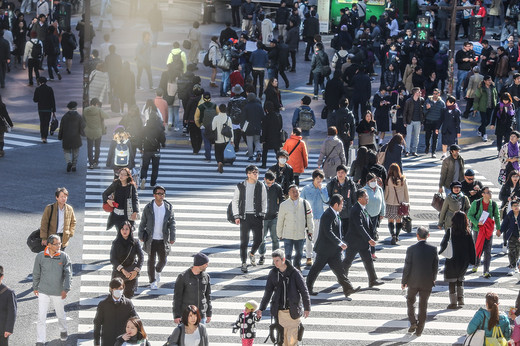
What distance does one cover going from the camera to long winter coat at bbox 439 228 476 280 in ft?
61.9

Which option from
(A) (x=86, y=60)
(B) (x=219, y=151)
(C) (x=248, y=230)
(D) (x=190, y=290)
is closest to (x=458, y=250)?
(C) (x=248, y=230)

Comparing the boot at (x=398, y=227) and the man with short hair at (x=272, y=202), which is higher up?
the man with short hair at (x=272, y=202)

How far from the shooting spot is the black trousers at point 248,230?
20.5 metres

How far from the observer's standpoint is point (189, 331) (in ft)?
46.6

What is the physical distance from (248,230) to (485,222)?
4176 mm

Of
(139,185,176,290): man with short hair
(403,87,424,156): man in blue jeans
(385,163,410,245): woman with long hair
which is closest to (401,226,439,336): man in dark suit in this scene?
(139,185,176,290): man with short hair

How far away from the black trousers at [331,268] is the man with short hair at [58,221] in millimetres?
4025

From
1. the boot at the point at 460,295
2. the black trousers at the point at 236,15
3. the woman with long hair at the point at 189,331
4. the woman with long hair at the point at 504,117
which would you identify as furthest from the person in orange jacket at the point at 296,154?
the black trousers at the point at 236,15

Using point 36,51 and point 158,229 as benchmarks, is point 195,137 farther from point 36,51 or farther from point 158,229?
point 158,229

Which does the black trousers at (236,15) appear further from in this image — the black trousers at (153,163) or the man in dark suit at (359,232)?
the man in dark suit at (359,232)

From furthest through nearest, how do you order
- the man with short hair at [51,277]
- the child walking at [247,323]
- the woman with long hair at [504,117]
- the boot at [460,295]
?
the woman with long hair at [504,117] → the boot at [460,295] → the man with short hair at [51,277] → the child walking at [247,323]

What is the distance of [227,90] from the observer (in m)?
36.2

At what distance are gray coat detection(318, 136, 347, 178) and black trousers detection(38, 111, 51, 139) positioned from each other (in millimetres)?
8788

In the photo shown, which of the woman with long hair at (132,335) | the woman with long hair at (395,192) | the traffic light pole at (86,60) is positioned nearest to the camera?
the woman with long hair at (132,335)
